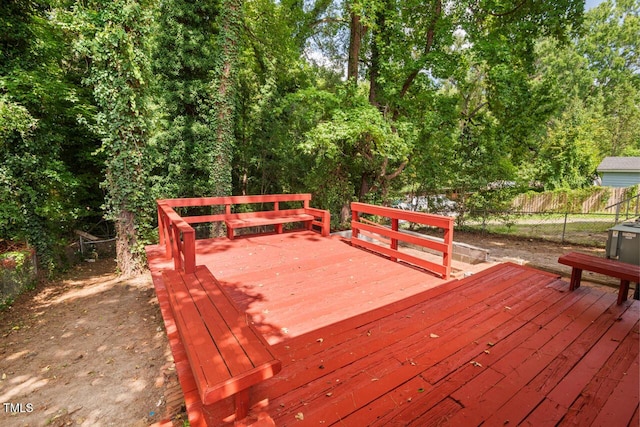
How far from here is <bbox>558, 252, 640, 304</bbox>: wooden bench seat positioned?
9.96 ft

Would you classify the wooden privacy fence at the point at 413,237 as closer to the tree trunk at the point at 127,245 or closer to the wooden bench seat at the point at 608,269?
the wooden bench seat at the point at 608,269

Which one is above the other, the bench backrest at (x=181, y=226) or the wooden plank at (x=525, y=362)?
the bench backrest at (x=181, y=226)

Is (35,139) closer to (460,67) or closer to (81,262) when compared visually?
(81,262)

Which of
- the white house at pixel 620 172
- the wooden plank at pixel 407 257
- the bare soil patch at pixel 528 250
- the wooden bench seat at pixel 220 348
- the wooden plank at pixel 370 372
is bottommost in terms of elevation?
the bare soil patch at pixel 528 250

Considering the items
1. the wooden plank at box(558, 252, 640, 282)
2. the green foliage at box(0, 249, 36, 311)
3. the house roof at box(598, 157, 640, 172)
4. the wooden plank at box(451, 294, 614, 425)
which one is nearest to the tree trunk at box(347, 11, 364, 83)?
the wooden plank at box(558, 252, 640, 282)

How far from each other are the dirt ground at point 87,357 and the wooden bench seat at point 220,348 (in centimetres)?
79

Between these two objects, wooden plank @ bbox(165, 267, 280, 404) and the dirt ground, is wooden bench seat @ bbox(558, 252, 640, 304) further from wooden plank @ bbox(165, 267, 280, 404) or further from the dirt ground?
wooden plank @ bbox(165, 267, 280, 404)

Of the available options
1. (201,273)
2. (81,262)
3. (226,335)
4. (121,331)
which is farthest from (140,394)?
(81,262)

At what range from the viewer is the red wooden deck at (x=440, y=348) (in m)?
1.85

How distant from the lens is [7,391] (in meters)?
3.52

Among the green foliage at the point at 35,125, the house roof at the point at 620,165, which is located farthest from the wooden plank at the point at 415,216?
the house roof at the point at 620,165

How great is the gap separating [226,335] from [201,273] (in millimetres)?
1391

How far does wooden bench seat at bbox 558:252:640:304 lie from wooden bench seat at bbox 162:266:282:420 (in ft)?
11.5

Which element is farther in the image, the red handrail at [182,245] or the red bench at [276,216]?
the red bench at [276,216]
